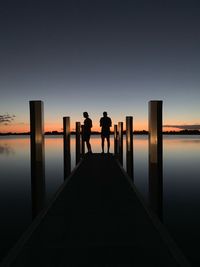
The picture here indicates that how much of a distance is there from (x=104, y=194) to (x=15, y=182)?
1120 cm

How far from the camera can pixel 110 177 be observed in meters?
8.05

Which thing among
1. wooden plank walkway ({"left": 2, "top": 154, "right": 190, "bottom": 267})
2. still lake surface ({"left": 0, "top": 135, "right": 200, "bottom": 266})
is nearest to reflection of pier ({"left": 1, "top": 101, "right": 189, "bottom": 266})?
wooden plank walkway ({"left": 2, "top": 154, "right": 190, "bottom": 267})

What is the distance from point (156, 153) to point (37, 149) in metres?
1.88

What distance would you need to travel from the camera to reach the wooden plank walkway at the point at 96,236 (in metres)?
3.10

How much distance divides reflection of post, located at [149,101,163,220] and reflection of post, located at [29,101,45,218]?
5.72ft

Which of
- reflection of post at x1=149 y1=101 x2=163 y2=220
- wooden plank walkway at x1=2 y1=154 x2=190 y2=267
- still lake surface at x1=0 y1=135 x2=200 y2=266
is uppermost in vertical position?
reflection of post at x1=149 y1=101 x2=163 y2=220

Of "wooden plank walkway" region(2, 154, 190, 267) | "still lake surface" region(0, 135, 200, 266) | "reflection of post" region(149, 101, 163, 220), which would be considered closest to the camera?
"wooden plank walkway" region(2, 154, 190, 267)

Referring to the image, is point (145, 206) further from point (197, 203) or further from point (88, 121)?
point (88, 121)

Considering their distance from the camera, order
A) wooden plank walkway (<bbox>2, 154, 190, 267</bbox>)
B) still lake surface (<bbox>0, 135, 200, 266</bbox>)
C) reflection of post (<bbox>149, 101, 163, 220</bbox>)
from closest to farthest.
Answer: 1. wooden plank walkway (<bbox>2, 154, 190, 267</bbox>)
2. reflection of post (<bbox>149, 101, 163, 220</bbox>)
3. still lake surface (<bbox>0, 135, 200, 266</bbox>)

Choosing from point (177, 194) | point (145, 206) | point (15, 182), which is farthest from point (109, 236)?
point (15, 182)

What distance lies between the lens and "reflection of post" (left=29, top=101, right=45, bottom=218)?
4883mm

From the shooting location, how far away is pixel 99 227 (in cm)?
409

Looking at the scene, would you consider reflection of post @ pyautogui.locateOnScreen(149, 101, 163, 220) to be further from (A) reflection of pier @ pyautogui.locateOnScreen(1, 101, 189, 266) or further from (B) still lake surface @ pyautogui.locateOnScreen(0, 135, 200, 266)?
(B) still lake surface @ pyautogui.locateOnScreen(0, 135, 200, 266)

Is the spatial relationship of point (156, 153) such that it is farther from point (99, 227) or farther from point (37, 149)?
point (37, 149)
